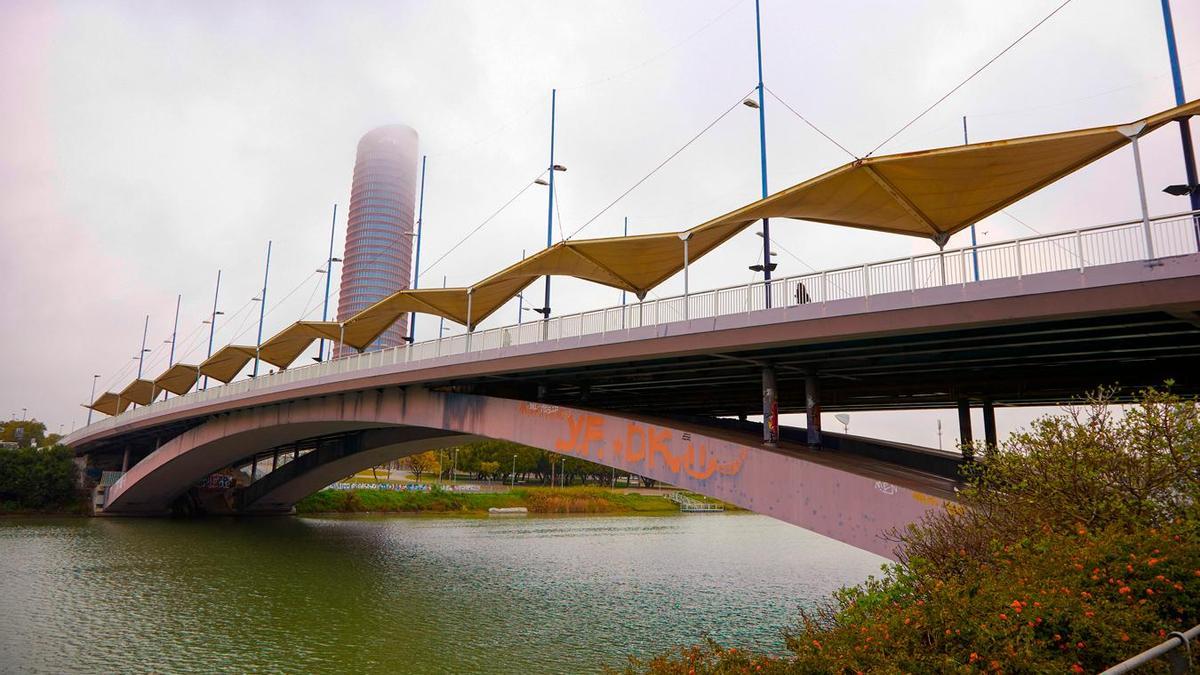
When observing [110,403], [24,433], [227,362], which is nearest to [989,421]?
[227,362]

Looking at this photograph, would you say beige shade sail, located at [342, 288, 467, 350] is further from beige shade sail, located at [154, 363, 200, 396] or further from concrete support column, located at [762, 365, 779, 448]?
beige shade sail, located at [154, 363, 200, 396]

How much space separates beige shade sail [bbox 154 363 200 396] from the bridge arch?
36.2 feet

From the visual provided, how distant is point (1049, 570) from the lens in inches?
347

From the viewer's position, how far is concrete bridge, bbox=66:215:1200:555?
48.7 feet

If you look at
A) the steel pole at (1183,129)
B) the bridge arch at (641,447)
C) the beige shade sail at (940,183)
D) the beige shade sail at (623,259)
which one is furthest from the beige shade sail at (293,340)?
the steel pole at (1183,129)

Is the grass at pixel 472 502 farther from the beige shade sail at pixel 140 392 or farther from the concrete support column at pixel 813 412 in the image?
the concrete support column at pixel 813 412

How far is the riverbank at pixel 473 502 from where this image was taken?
215 ft

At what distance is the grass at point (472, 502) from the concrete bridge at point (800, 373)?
97.4ft

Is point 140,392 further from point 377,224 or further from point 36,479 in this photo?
point 377,224

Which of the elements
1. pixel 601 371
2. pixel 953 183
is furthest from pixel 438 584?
pixel 953 183

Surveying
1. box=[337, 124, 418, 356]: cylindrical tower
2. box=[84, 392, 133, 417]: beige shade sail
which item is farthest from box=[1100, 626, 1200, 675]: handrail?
box=[337, 124, 418, 356]: cylindrical tower

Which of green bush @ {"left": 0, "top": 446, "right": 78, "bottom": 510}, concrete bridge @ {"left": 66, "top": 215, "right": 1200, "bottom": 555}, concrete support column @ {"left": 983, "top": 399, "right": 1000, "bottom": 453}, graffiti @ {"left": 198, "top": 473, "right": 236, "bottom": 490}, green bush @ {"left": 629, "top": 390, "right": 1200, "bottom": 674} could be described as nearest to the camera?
green bush @ {"left": 629, "top": 390, "right": 1200, "bottom": 674}

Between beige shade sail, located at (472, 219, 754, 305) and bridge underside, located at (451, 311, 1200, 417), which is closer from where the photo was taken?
bridge underside, located at (451, 311, 1200, 417)

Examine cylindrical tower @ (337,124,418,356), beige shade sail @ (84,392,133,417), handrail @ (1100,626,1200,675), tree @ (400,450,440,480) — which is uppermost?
cylindrical tower @ (337,124,418,356)
